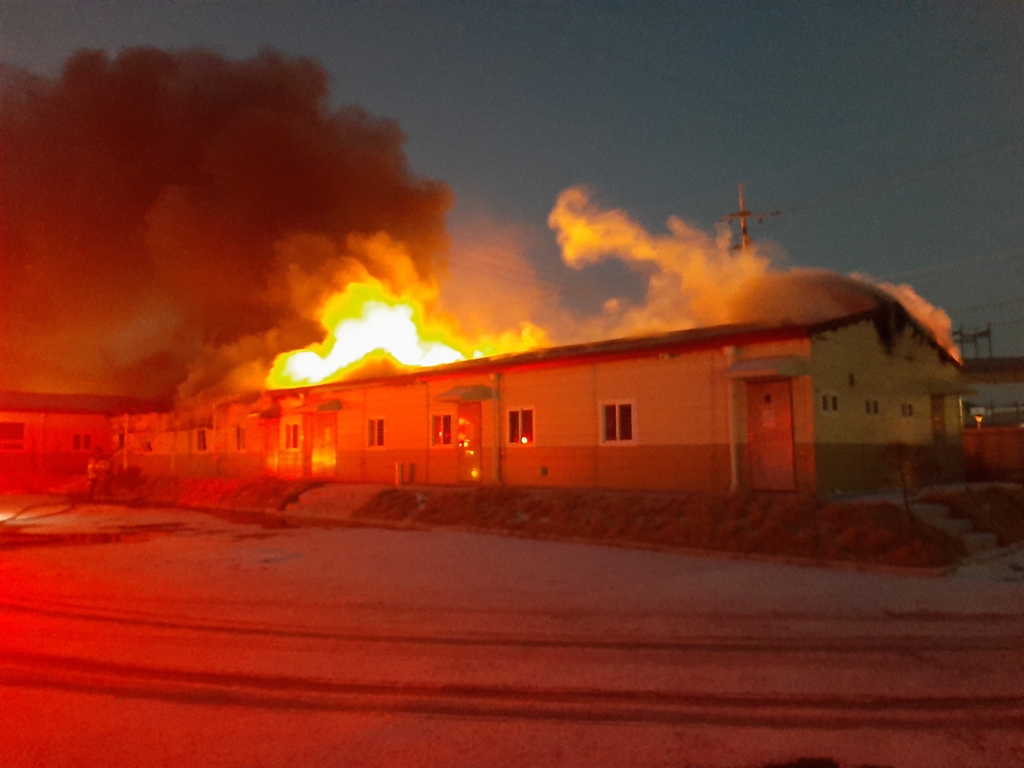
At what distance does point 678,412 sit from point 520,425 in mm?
4739

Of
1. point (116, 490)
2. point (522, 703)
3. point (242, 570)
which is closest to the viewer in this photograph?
point (522, 703)

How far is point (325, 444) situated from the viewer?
26656 millimetres

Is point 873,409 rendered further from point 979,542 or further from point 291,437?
point 291,437

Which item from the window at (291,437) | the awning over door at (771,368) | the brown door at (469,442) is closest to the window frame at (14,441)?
the window at (291,437)

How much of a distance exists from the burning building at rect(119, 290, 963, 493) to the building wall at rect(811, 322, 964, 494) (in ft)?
0.16

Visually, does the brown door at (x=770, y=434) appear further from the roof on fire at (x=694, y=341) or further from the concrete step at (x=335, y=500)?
the concrete step at (x=335, y=500)

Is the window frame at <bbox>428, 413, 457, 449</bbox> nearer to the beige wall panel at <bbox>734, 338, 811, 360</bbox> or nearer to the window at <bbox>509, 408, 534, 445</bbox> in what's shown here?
the window at <bbox>509, 408, 534, 445</bbox>

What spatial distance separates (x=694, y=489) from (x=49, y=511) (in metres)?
19.6

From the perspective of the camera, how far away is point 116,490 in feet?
107

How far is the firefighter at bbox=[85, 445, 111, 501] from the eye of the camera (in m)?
27.9

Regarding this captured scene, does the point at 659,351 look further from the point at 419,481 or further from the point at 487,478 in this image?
the point at 419,481

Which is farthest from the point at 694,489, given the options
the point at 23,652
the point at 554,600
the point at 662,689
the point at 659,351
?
the point at 23,652

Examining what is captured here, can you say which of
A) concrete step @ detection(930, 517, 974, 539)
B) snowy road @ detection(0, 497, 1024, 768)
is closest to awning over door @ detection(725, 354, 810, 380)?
concrete step @ detection(930, 517, 974, 539)

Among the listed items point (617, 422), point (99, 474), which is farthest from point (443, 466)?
point (99, 474)
